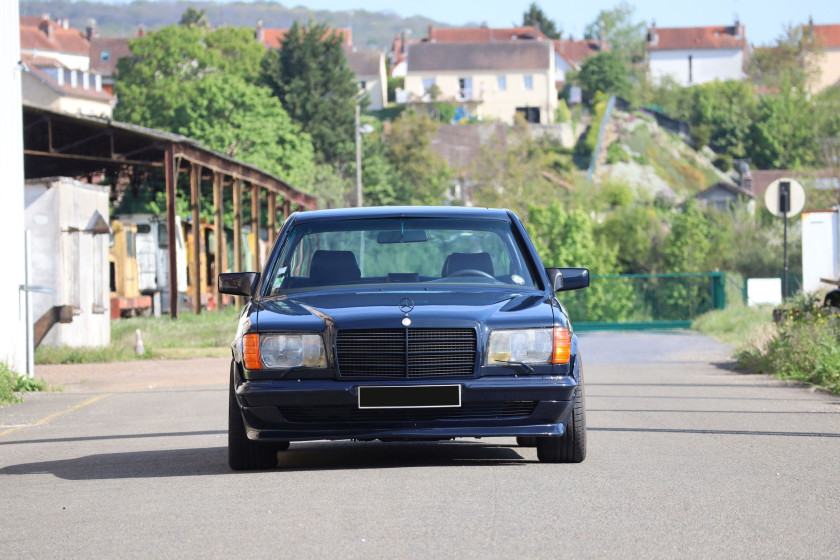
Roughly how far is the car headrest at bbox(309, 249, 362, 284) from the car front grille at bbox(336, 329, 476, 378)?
1.11 meters

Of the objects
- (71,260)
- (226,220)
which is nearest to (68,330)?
(71,260)

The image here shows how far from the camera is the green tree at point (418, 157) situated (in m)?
103

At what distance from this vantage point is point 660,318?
39312 mm

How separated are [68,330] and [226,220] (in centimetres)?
3000

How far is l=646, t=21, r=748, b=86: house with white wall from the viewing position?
168 metres

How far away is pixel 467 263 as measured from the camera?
909 centimetres

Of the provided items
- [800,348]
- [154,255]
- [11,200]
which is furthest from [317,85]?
[800,348]

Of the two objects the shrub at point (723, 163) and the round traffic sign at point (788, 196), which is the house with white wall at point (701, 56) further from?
the round traffic sign at point (788, 196)

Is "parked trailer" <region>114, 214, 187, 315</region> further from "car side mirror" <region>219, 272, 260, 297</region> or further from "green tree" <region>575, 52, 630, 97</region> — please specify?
"green tree" <region>575, 52, 630, 97</region>

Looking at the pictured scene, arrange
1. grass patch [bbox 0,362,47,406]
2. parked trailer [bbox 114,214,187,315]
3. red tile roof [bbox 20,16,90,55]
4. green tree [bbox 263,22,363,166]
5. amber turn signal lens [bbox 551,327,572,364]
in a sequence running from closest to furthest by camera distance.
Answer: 1. amber turn signal lens [bbox 551,327,572,364]
2. grass patch [bbox 0,362,47,406]
3. parked trailer [bbox 114,214,187,315]
4. green tree [bbox 263,22,363,166]
5. red tile roof [bbox 20,16,90,55]

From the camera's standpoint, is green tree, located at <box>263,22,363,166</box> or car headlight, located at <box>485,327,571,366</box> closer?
car headlight, located at <box>485,327,571,366</box>

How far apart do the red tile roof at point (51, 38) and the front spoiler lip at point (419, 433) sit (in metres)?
148

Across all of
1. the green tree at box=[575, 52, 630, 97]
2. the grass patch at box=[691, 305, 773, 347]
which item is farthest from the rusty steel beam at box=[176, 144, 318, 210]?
the green tree at box=[575, 52, 630, 97]

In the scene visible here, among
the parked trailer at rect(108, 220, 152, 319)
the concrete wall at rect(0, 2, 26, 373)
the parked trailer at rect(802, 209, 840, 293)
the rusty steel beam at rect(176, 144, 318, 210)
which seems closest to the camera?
the concrete wall at rect(0, 2, 26, 373)
